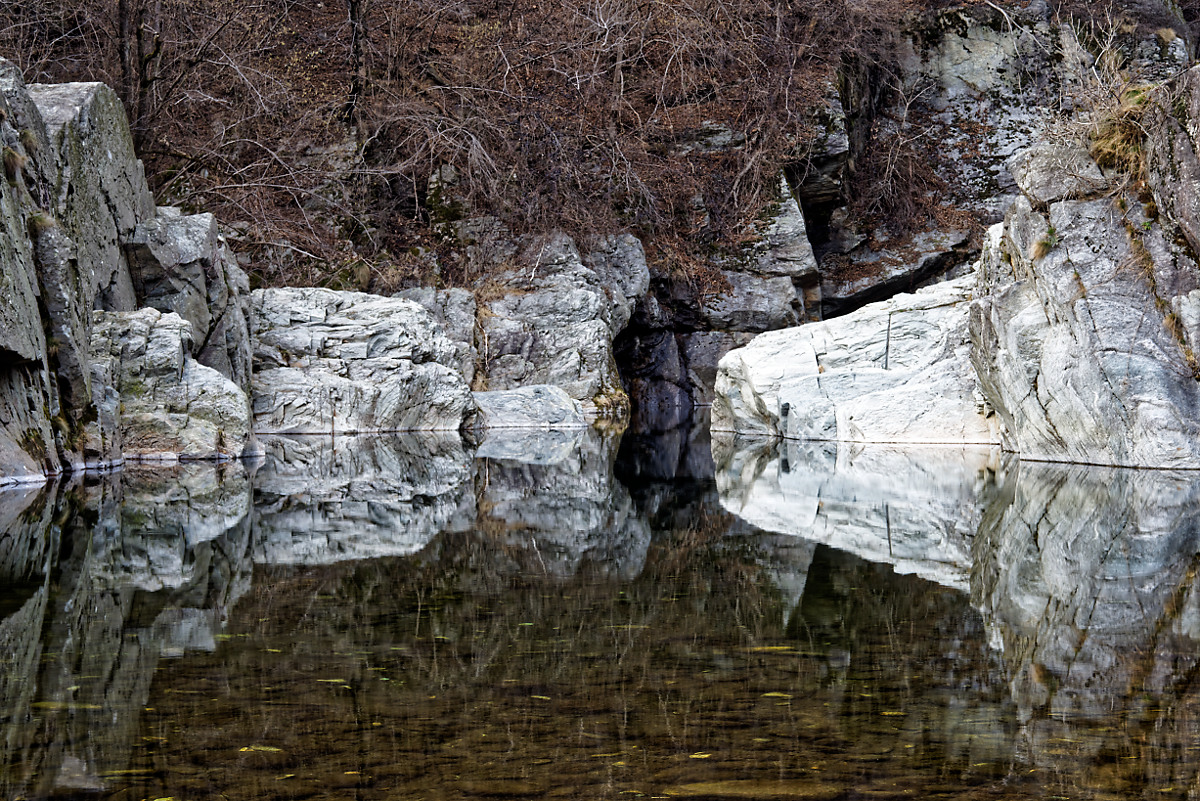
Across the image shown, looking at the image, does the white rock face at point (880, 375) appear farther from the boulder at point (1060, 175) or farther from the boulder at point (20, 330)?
the boulder at point (20, 330)

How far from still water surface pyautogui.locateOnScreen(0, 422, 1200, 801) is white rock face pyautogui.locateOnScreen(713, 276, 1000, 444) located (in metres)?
7.60

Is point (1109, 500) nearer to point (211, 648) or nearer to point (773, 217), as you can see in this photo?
point (211, 648)

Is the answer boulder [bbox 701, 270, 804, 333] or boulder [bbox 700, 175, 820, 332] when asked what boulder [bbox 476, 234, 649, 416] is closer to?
boulder [bbox 701, 270, 804, 333]

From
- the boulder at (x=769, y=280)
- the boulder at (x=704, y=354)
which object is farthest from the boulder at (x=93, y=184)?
the boulder at (x=769, y=280)

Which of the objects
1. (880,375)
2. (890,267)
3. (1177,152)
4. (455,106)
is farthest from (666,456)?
(890,267)

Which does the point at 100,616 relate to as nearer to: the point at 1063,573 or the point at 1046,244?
the point at 1063,573

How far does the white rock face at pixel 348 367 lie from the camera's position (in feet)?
53.7

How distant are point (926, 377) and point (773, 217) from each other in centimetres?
1049

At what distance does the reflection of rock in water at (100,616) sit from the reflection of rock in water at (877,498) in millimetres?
3177

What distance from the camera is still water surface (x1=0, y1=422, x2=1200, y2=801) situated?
8.02 ft

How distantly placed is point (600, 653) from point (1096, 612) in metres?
1.95

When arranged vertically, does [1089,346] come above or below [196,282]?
below

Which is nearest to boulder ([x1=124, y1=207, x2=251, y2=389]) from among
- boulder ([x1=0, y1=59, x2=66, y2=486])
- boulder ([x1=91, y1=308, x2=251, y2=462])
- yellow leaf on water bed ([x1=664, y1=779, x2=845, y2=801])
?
boulder ([x1=91, y1=308, x2=251, y2=462])

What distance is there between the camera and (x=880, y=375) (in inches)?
615
